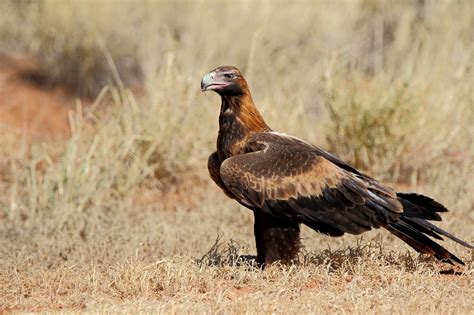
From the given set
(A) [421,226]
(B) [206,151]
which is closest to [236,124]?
(A) [421,226]

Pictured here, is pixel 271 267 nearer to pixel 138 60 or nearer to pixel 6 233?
pixel 6 233

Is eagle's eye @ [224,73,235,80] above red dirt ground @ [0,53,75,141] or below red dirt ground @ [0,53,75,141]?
above

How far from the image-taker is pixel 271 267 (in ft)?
19.0

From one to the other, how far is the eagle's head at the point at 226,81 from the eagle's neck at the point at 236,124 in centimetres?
6

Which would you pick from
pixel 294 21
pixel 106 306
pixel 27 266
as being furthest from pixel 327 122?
pixel 106 306

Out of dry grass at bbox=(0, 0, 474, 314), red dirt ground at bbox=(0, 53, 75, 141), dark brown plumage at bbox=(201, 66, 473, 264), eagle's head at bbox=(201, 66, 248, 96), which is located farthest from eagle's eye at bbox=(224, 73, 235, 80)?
red dirt ground at bbox=(0, 53, 75, 141)

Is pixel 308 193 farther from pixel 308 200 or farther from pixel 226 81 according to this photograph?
pixel 226 81

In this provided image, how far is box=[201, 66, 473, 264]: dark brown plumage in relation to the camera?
573 centimetres

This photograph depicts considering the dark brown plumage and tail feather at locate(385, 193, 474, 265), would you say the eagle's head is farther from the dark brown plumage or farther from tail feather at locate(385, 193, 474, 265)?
tail feather at locate(385, 193, 474, 265)

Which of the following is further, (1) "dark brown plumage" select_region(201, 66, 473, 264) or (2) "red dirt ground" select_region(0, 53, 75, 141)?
(2) "red dirt ground" select_region(0, 53, 75, 141)

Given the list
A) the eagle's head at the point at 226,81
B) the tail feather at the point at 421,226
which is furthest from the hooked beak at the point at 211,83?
the tail feather at the point at 421,226

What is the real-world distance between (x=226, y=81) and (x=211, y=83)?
117 mm

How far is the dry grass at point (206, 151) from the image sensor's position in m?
5.46

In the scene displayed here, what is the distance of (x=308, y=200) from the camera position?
577cm
